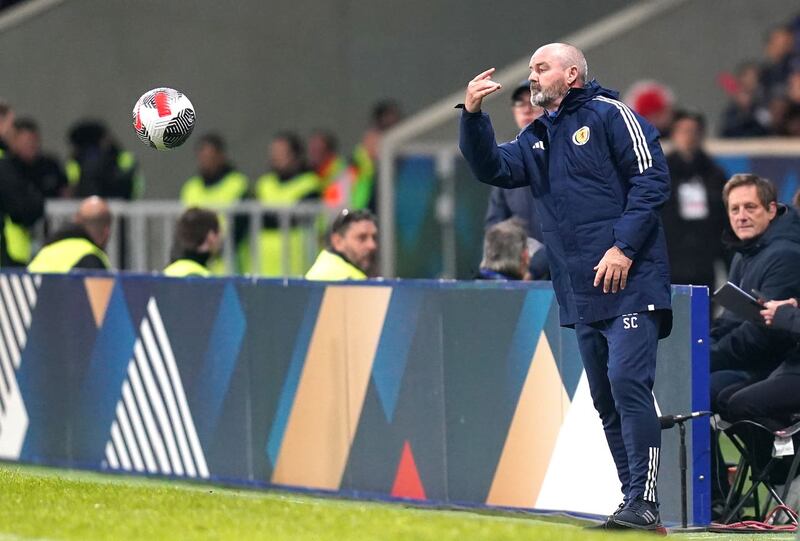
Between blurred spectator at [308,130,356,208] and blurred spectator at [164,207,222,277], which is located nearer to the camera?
blurred spectator at [164,207,222,277]

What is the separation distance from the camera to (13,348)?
11.9 m

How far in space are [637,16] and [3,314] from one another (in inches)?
344

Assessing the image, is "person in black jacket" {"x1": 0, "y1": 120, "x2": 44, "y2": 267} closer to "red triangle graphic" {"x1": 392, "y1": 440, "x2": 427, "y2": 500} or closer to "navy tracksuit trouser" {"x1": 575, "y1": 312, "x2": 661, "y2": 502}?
"red triangle graphic" {"x1": 392, "y1": 440, "x2": 427, "y2": 500}

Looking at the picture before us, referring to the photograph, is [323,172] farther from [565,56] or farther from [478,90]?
[478,90]

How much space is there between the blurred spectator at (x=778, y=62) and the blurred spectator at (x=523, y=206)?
6.95 meters

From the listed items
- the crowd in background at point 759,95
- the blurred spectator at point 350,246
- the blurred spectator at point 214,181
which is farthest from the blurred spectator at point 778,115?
the blurred spectator at point 350,246

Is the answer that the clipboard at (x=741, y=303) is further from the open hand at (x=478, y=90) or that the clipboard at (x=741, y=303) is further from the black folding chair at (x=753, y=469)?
the open hand at (x=478, y=90)

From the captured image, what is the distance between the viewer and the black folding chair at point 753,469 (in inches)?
356

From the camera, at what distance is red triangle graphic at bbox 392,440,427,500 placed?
9.98m

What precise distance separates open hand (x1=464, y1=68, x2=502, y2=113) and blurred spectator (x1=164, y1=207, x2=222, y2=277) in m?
3.32

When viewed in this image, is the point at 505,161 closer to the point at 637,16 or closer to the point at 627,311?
the point at 627,311

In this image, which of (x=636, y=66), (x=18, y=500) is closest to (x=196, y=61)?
(x=636, y=66)

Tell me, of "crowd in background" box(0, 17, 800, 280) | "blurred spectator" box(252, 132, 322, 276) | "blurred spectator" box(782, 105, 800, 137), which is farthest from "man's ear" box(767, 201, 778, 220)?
"blurred spectator" box(252, 132, 322, 276)

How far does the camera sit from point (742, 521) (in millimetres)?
9180
